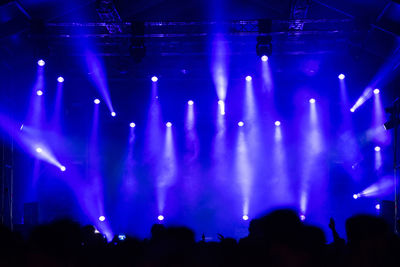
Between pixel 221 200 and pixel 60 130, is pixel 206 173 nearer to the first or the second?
pixel 221 200

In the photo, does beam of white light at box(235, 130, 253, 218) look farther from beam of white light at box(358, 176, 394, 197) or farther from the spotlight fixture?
the spotlight fixture

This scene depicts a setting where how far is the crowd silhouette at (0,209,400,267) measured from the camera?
2133 mm

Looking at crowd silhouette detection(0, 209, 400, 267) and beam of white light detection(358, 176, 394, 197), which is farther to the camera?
beam of white light detection(358, 176, 394, 197)

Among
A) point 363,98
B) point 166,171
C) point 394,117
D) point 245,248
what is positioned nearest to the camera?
point 245,248

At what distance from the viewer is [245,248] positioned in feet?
8.20

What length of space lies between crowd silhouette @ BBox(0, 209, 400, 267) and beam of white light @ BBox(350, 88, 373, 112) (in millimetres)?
9479

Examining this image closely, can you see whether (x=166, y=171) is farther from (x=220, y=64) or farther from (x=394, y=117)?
(x=394, y=117)

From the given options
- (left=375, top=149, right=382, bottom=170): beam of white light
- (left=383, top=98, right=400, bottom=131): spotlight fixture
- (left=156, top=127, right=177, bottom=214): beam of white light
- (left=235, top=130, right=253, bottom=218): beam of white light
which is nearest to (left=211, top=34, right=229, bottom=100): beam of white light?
(left=235, top=130, right=253, bottom=218): beam of white light

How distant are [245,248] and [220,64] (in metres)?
9.15

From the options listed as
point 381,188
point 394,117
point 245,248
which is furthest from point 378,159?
point 245,248

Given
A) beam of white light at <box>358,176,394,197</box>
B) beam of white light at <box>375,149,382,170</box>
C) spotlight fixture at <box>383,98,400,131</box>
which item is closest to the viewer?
spotlight fixture at <box>383,98,400,131</box>

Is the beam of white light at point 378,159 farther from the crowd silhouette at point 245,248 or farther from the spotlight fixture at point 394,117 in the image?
the crowd silhouette at point 245,248

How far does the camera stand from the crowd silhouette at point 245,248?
213 cm

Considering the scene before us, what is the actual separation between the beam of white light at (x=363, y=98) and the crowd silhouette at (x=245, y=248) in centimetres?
948
